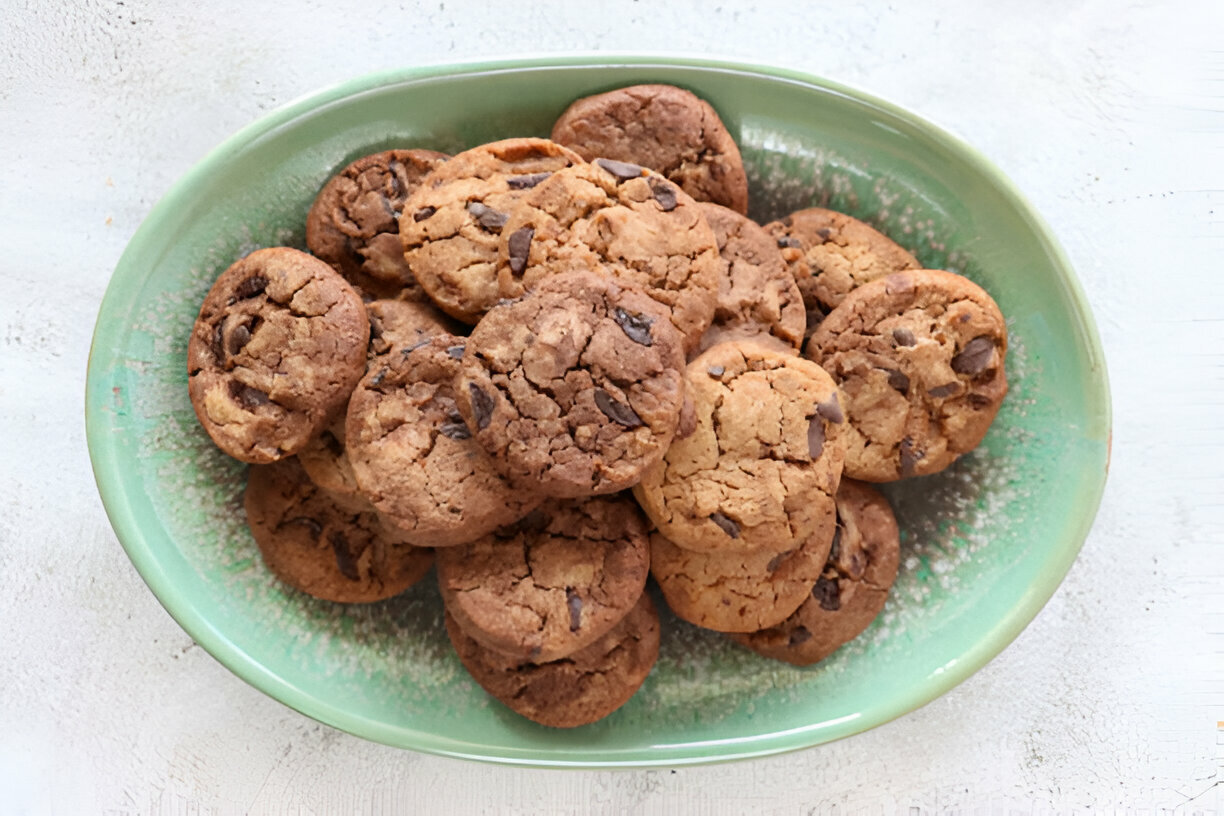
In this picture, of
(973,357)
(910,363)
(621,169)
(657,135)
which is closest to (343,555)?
(621,169)

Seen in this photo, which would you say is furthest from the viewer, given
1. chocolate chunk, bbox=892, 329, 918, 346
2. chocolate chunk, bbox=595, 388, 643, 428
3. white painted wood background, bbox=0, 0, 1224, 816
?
white painted wood background, bbox=0, 0, 1224, 816

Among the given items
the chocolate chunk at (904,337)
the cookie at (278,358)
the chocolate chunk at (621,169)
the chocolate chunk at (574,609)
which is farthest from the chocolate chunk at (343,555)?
the chocolate chunk at (904,337)

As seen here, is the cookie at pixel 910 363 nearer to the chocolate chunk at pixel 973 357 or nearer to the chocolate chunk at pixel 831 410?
the chocolate chunk at pixel 973 357

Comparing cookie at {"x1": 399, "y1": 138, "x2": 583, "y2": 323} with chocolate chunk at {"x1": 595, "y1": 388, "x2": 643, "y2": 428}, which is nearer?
chocolate chunk at {"x1": 595, "y1": 388, "x2": 643, "y2": 428}

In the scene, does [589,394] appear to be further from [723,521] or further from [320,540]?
[320,540]

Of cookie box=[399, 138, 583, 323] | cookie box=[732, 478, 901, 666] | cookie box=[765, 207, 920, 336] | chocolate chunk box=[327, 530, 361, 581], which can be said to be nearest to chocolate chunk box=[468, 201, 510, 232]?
cookie box=[399, 138, 583, 323]

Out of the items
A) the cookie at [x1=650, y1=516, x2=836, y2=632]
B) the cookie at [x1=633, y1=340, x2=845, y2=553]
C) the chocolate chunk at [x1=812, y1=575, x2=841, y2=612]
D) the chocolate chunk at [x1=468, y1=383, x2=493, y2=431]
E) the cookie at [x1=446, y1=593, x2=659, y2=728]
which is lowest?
the cookie at [x1=446, y1=593, x2=659, y2=728]

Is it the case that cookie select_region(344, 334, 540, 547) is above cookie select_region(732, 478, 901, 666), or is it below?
above

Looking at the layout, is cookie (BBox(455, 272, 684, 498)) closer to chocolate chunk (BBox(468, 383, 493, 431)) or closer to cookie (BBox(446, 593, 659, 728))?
chocolate chunk (BBox(468, 383, 493, 431))

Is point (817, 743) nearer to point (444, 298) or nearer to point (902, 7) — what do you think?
point (444, 298)
